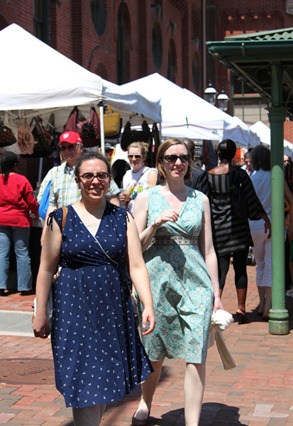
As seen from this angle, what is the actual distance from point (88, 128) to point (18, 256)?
2047mm

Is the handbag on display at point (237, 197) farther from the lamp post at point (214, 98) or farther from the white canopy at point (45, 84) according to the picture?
the lamp post at point (214, 98)

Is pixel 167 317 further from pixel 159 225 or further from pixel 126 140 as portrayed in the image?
pixel 126 140

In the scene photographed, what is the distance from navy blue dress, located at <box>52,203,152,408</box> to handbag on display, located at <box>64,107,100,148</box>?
7250 millimetres

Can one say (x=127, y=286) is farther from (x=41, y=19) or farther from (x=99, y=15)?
(x=99, y=15)

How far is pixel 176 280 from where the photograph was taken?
626cm

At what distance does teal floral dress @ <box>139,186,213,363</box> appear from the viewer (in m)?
6.23

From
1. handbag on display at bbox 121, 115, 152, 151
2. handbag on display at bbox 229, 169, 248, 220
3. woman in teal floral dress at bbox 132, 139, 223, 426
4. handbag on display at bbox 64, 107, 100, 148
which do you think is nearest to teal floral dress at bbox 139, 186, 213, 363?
woman in teal floral dress at bbox 132, 139, 223, 426

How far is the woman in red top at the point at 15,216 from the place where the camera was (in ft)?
43.0

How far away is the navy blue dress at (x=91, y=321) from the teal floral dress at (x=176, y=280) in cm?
90

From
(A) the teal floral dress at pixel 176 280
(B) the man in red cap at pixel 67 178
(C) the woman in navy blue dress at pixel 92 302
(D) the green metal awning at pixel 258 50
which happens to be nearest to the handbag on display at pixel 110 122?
(D) the green metal awning at pixel 258 50

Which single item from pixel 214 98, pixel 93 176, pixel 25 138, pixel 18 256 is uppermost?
pixel 214 98

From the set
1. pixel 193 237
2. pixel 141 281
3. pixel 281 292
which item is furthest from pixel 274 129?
pixel 141 281

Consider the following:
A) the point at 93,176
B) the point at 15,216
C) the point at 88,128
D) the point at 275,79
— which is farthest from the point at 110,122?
the point at 93,176

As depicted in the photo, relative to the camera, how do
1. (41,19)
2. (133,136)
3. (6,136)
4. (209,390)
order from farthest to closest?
(41,19) → (133,136) → (6,136) → (209,390)
